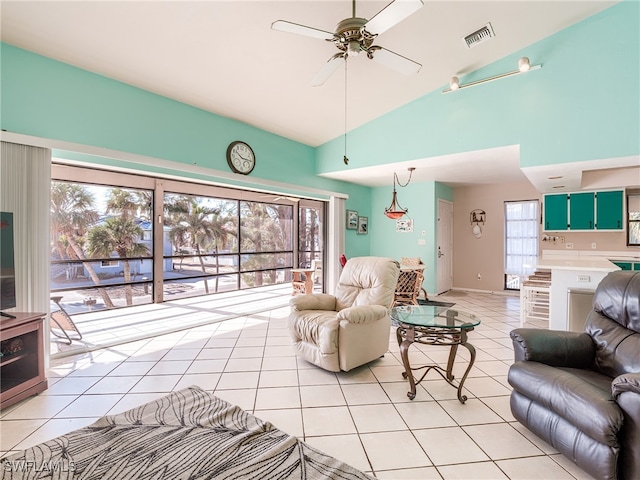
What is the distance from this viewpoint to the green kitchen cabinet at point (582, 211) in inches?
216

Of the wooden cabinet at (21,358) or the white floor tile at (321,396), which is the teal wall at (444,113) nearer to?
the wooden cabinet at (21,358)

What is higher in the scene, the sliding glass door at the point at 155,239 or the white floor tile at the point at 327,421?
the sliding glass door at the point at 155,239

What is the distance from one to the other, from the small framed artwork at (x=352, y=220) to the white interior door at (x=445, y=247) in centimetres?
184

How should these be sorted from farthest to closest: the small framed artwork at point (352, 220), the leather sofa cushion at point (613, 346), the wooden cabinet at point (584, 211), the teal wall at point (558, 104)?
the small framed artwork at point (352, 220)
the wooden cabinet at point (584, 211)
the teal wall at point (558, 104)
the leather sofa cushion at point (613, 346)

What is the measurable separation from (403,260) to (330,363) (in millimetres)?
3589

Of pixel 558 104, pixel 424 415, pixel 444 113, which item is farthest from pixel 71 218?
pixel 558 104

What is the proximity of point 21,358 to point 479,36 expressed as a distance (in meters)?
5.11

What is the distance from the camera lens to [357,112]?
4840 mm

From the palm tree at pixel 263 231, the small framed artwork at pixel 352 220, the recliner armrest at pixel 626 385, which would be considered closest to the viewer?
the recliner armrest at pixel 626 385

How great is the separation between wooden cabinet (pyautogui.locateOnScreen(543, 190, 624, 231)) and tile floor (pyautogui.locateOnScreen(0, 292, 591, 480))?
328cm

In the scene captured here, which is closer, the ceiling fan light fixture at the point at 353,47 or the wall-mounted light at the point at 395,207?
the ceiling fan light fixture at the point at 353,47

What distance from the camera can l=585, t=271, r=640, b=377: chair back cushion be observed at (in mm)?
1937

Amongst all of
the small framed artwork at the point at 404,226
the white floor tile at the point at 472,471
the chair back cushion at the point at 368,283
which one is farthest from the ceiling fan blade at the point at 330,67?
the small framed artwork at the point at 404,226

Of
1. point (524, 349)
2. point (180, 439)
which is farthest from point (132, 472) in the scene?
point (524, 349)
